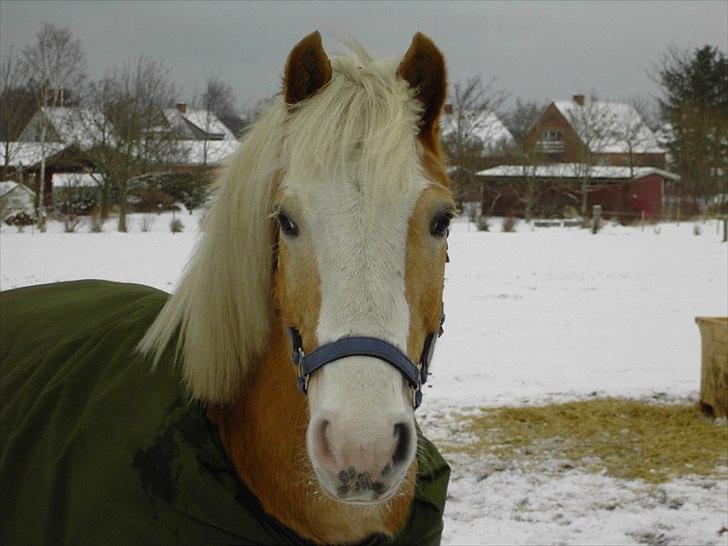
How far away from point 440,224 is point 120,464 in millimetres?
1159

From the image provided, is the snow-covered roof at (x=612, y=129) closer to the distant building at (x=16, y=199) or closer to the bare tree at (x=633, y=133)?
the bare tree at (x=633, y=133)

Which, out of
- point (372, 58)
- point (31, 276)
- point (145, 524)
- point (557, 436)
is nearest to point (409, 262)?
point (372, 58)

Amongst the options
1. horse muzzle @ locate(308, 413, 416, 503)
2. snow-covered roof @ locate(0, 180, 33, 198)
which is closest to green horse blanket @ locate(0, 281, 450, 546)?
horse muzzle @ locate(308, 413, 416, 503)

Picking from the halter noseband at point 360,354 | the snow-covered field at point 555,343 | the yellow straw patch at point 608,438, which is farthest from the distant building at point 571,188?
the halter noseband at point 360,354

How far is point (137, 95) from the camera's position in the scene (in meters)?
29.6

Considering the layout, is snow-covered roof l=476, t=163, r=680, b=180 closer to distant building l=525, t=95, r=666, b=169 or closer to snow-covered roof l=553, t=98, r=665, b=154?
distant building l=525, t=95, r=666, b=169

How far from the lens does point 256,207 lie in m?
2.00

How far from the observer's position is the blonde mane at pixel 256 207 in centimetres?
189

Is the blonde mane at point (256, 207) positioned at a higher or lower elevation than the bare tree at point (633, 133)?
lower

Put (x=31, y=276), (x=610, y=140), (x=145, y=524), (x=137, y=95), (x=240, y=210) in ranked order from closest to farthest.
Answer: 1. (x=145, y=524)
2. (x=240, y=210)
3. (x=31, y=276)
4. (x=137, y=95)
5. (x=610, y=140)

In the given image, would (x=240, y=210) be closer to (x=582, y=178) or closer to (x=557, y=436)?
(x=557, y=436)

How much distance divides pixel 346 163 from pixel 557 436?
3.88 meters

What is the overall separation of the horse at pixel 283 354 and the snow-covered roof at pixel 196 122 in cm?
2545

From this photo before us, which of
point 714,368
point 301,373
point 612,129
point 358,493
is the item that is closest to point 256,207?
point 301,373
